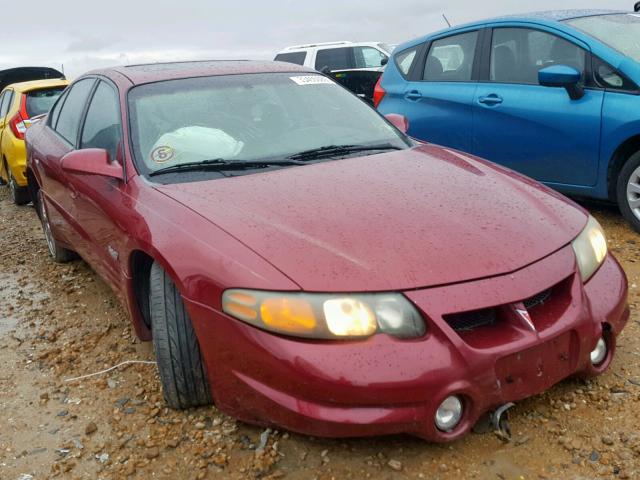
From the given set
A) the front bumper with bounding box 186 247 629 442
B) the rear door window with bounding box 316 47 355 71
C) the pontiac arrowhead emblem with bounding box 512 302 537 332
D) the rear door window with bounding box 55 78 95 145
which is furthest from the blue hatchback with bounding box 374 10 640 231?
the rear door window with bounding box 316 47 355 71

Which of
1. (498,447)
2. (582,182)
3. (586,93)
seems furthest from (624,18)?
(498,447)

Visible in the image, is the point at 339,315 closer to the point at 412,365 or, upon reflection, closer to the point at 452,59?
the point at 412,365

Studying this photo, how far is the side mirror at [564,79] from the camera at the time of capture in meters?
4.50

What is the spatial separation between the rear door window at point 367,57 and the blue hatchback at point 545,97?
7817mm

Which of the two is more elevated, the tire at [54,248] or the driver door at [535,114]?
the driver door at [535,114]

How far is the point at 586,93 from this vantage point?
4586 mm

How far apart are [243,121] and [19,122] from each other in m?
5.30

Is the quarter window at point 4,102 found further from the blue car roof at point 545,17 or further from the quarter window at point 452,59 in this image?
the blue car roof at point 545,17

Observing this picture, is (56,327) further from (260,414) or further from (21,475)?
(260,414)

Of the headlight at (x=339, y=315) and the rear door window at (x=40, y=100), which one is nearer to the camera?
the headlight at (x=339, y=315)

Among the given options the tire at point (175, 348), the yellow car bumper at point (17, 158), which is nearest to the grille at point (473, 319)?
the tire at point (175, 348)

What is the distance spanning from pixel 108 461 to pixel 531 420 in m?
1.55

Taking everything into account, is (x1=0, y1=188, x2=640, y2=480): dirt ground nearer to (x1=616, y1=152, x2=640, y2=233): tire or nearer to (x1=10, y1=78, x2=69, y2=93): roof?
(x1=616, y1=152, x2=640, y2=233): tire

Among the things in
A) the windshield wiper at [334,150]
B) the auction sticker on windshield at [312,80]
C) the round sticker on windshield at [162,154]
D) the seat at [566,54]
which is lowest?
the windshield wiper at [334,150]
